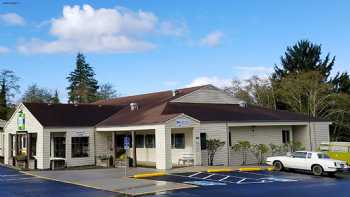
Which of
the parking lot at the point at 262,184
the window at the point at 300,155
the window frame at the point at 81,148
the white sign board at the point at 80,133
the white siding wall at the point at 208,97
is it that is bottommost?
the parking lot at the point at 262,184

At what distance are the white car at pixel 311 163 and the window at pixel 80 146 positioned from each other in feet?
44.8

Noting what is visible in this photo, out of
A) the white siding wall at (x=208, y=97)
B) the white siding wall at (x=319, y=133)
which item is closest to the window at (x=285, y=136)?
the white siding wall at (x=319, y=133)

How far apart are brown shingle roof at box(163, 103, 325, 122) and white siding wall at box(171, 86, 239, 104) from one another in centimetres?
78

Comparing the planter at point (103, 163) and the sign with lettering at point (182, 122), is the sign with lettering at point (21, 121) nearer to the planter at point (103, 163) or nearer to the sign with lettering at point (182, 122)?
the planter at point (103, 163)

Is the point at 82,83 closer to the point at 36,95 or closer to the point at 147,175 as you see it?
the point at 36,95

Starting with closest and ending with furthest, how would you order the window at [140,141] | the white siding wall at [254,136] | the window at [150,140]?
the white siding wall at [254,136]
the window at [150,140]
the window at [140,141]

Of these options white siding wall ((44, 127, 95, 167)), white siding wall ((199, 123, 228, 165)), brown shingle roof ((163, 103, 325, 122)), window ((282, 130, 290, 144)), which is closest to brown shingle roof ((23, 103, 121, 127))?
white siding wall ((44, 127, 95, 167))

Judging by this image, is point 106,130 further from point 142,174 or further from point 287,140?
point 287,140

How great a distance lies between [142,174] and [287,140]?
1506 centimetres

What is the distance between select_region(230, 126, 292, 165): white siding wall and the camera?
34250 millimetres

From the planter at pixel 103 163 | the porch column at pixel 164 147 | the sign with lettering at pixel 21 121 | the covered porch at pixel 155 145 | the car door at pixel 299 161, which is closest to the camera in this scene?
the car door at pixel 299 161

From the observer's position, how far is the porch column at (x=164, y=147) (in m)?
29.2

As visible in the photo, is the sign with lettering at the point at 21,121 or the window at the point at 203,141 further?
the sign with lettering at the point at 21,121

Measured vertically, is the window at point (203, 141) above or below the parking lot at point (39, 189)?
above
